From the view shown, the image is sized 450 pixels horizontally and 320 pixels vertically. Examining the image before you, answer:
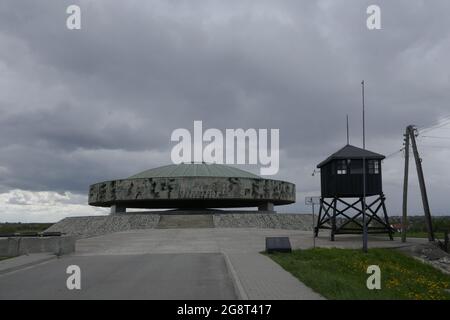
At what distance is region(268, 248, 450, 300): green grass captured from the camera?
10616 mm

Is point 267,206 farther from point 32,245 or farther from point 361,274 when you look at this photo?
point 361,274

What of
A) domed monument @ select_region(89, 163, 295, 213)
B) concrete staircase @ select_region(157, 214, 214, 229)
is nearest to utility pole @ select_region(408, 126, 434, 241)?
concrete staircase @ select_region(157, 214, 214, 229)

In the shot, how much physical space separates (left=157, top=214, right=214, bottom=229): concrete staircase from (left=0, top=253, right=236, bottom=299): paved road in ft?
88.4

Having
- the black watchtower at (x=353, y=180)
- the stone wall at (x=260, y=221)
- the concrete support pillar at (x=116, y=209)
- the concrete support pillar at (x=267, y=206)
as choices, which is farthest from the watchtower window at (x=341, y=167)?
the concrete support pillar at (x=116, y=209)

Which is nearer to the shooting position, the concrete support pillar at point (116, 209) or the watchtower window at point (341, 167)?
the watchtower window at point (341, 167)

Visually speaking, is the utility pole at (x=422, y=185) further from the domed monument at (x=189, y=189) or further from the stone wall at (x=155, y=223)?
the domed monument at (x=189, y=189)

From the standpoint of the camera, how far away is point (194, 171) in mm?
63375

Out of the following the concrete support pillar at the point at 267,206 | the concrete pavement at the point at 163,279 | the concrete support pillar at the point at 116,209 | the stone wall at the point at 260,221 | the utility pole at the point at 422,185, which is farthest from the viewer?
the concrete support pillar at the point at 267,206

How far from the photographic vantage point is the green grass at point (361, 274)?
10616 mm

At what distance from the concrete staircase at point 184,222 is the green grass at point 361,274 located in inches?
1013

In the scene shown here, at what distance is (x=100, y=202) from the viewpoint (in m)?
59.5

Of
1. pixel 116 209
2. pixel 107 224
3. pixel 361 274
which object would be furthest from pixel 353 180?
pixel 116 209

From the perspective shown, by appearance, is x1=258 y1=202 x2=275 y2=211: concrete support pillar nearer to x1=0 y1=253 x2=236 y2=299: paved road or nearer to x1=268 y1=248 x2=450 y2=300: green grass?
x1=268 y1=248 x2=450 y2=300: green grass
